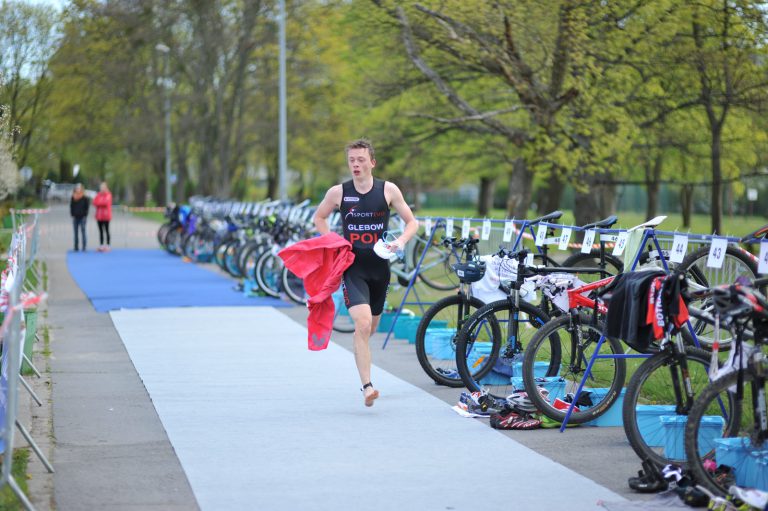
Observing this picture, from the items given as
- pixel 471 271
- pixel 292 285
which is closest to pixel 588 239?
pixel 471 271

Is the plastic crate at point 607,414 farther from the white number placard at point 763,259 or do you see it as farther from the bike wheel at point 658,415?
the white number placard at point 763,259

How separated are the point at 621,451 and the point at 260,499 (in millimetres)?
2326

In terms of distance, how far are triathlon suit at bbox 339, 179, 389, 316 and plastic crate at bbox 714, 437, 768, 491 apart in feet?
10.7

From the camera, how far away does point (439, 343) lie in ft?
31.4

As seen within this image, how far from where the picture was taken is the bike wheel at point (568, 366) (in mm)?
7567

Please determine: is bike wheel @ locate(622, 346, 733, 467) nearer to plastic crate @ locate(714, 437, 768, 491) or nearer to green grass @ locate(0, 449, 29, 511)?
plastic crate @ locate(714, 437, 768, 491)

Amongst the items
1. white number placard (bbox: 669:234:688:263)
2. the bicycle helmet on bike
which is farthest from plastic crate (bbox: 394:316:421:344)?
white number placard (bbox: 669:234:688:263)

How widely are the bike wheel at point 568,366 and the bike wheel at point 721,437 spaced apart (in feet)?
5.52

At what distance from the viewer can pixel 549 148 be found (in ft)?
74.7

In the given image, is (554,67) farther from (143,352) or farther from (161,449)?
(161,449)

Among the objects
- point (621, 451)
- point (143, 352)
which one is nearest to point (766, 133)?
point (143, 352)

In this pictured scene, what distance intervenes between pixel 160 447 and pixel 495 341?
276cm

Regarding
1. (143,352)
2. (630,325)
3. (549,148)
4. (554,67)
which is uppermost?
(554,67)

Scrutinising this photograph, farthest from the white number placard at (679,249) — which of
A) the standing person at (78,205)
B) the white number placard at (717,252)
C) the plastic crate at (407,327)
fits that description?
the standing person at (78,205)
